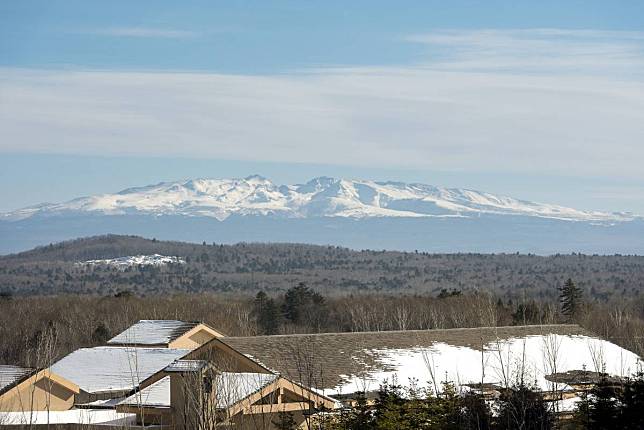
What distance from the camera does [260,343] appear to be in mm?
43781

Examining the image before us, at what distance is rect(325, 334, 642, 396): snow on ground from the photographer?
40.9 m

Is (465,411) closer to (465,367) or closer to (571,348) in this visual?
(465,367)

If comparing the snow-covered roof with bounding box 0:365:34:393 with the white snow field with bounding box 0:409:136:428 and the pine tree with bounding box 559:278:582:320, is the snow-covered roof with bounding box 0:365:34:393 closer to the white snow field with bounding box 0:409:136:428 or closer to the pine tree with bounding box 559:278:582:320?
the white snow field with bounding box 0:409:136:428

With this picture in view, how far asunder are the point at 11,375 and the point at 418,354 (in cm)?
1493

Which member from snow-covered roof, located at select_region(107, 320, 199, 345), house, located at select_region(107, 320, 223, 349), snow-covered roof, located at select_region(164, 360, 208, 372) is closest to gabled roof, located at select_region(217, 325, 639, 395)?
snow-covered roof, located at select_region(164, 360, 208, 372)

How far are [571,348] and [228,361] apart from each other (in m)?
15.6

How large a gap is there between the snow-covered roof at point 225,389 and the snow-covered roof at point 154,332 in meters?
18.4

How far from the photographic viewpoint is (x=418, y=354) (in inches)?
1769

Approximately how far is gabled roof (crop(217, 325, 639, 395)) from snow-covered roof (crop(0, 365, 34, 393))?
6.98m

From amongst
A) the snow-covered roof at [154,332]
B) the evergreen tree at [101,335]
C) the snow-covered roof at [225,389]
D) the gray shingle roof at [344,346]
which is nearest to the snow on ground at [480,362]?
the gray shingle roof at [344,346]

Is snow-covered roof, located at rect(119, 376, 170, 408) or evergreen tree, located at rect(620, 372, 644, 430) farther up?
snow-covered roof, located at rect(119, 376, 170, 408)

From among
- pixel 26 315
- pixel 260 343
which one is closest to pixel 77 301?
pixel 26 315

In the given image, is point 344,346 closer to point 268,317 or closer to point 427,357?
point 427,357

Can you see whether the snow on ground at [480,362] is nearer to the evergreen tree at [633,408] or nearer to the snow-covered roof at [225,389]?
the snow-covered roof at [225,389]
